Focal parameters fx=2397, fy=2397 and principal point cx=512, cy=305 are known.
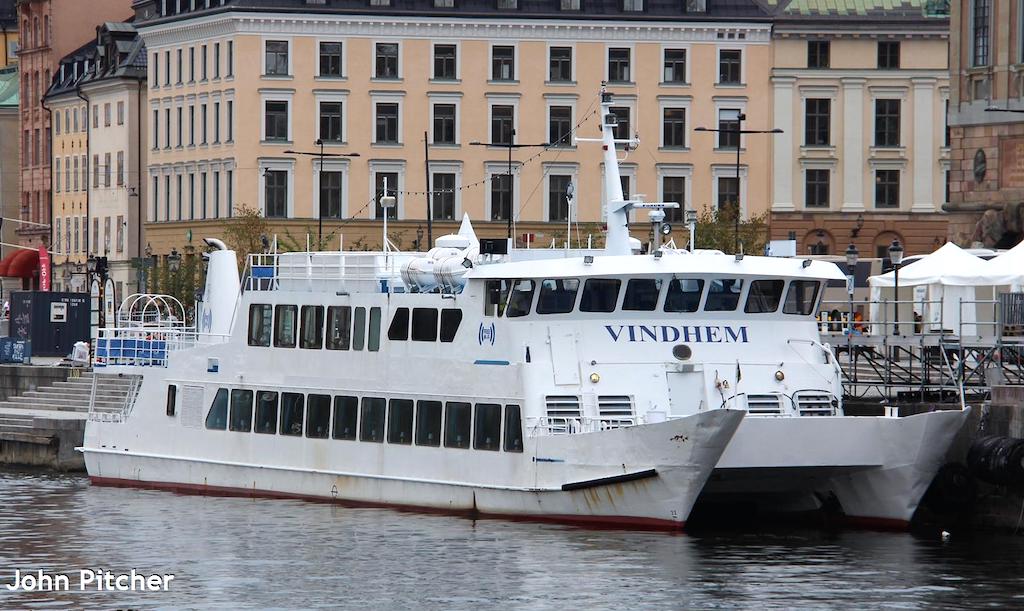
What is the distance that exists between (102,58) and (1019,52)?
202 feet

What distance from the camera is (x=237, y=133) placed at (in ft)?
318

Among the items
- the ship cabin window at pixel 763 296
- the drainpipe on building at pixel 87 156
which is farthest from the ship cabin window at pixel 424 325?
the drainpipe on building at pixel 87 156

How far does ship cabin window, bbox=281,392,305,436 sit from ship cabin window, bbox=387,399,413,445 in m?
2.28

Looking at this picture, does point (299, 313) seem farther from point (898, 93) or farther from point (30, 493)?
point (898, 93)

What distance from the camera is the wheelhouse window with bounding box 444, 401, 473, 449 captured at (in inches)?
1484

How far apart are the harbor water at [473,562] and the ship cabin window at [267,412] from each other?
176cm

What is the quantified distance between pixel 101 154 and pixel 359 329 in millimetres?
75279

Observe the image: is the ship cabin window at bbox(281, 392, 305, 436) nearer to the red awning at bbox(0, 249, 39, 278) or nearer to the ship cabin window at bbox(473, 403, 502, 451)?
the ship cabin window at bbox(473, 403, 502, 451)

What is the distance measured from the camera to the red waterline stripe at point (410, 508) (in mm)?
35625

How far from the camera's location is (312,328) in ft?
133

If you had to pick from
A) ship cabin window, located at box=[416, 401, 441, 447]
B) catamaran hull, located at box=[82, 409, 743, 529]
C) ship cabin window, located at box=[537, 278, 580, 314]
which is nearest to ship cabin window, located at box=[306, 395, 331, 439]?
catamaran hull, located at box=[82, 409, 743, 529]

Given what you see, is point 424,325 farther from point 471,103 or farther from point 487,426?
point 471,103

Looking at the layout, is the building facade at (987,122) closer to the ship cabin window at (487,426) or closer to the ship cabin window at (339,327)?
the ship cabin window at (339,327)

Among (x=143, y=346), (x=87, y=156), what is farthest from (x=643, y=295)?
(x=87, y=156)
